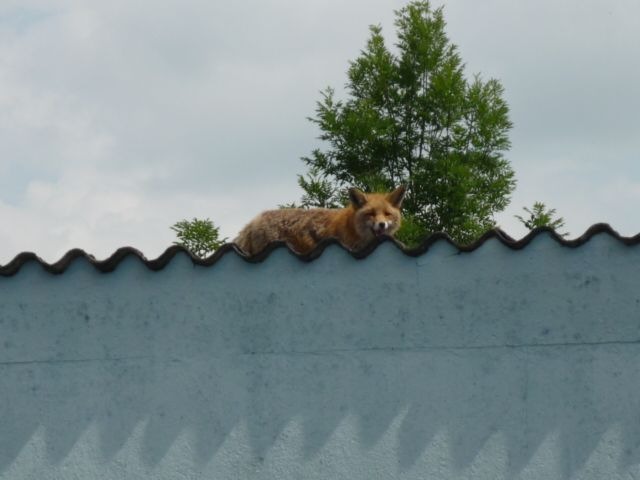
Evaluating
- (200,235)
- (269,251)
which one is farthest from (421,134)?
(269,251)

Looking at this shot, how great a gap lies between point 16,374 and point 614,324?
3857mm

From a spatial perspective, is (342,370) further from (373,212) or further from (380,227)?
(373,212)

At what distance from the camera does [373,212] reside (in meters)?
13.3

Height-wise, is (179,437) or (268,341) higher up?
(268,341)

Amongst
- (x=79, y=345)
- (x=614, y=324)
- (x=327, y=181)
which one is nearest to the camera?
(x=614, y=324)

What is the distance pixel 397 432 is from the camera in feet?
24.2

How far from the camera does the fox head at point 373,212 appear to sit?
1307cm

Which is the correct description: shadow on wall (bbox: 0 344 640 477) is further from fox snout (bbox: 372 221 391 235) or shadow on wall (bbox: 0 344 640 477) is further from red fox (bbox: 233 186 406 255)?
red fox (bbox: 233 186 406 255)

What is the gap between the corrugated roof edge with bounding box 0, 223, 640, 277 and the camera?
7.28m

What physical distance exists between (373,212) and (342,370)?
5.96 metres

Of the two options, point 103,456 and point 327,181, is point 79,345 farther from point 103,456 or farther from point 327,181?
point 327,181

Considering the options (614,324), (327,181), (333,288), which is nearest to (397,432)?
(333,288)

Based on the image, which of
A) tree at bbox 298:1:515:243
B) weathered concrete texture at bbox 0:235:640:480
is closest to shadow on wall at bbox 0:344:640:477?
weathered concrete texture at bbox 0:235:640:480

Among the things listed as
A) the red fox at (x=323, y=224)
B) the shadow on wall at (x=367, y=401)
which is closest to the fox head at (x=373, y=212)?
the red fox at (x=323, y=224)
